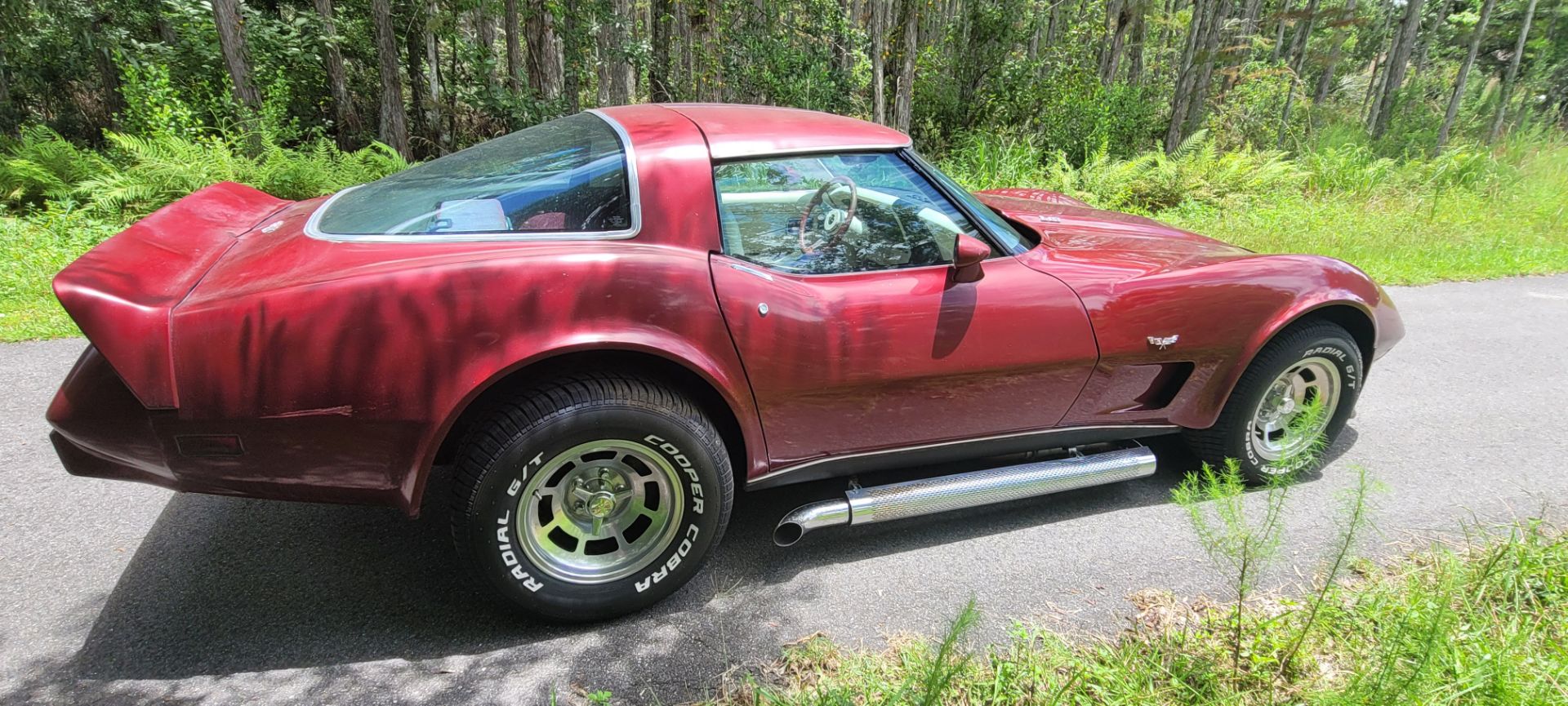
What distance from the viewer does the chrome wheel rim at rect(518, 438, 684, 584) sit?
2.36 meters

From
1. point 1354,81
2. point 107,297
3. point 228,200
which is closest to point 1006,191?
point 228,200

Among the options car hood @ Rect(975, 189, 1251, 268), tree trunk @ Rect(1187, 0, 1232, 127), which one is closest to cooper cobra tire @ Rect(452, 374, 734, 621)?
car hood @ Rect(975, 189, 1251, 268)

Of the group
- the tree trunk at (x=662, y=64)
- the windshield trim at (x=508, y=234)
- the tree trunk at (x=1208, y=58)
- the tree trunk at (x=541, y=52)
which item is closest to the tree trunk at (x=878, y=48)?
the tree trunk at (x=662, y=64)

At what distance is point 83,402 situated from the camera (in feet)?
6.86

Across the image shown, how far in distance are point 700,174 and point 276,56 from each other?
9071mm

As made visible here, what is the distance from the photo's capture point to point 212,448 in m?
2.08

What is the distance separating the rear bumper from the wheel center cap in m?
0.52

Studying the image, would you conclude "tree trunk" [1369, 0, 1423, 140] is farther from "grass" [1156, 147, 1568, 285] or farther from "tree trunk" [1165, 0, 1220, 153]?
"tree trunk" [1165, 0, 1220, 153]

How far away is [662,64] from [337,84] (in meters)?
4.05

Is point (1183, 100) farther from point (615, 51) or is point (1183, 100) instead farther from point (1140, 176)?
point (615, 51)

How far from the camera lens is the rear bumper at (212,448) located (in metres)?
2.07

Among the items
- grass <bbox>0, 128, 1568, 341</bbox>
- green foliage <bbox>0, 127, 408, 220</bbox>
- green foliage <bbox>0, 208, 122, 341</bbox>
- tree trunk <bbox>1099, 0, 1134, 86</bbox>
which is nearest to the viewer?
green foliage <bbox>0, 208, 122, 341</bbox>

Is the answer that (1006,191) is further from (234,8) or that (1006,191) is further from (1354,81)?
(1354,81)

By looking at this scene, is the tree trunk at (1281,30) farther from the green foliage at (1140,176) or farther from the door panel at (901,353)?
the door panel at (901,353)
